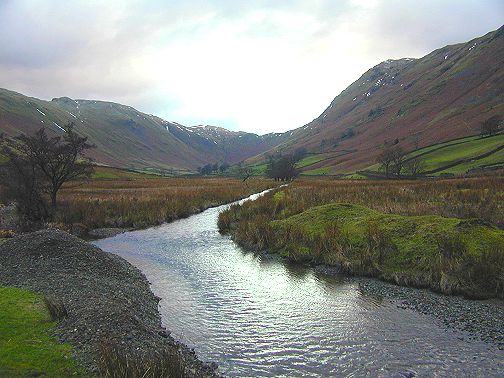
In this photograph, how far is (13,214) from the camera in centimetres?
3297

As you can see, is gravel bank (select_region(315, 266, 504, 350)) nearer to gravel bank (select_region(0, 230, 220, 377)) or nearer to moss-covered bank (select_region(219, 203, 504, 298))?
moss-covered bank (select_region(219, 203, 504, 298))

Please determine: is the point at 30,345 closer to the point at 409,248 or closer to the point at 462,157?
the point at 409,248

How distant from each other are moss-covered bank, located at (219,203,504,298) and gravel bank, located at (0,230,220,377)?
8993 millimetres

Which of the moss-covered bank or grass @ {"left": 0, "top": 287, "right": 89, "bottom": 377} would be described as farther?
the moss-covered bank

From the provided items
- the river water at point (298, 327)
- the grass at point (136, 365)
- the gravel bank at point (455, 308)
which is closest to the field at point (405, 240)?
the gravel bank at point (455, 308)

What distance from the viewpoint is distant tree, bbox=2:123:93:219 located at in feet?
102

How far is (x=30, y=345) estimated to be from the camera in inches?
354

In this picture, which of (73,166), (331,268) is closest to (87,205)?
(73,166)

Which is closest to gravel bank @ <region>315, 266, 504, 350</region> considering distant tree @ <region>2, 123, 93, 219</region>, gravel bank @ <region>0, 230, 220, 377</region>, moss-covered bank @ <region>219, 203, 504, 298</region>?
moss-covered bank @ <region>219, 203, 504, 298</region>

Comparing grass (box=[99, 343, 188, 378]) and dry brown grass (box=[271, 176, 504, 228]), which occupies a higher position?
dry brown grass (box=[271, 176, 504, 228])

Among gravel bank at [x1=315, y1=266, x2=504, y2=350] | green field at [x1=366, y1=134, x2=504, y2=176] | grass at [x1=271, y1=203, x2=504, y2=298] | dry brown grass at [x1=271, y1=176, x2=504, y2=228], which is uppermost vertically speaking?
green field at [x1=366, y1=134, x2=504, y2=176]

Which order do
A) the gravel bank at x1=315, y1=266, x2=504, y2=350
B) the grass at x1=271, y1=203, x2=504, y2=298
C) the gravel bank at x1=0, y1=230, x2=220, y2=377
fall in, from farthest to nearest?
the grass at x1=271, y1=203, x2=504, y2=298 < the gravel bank at x1=315, y1=266, x2=504, y2=350 < the gravel bank at x1=0, y1=230, x2=220, y2=377

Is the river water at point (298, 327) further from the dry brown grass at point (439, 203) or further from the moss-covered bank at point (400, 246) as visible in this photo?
the dry brown grass at point (439, 203)

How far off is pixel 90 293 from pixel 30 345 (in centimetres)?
432
